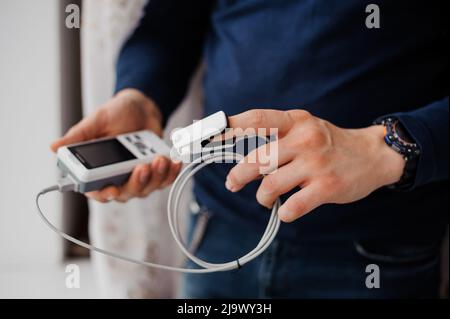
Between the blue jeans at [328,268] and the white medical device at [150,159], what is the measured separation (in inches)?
4.8

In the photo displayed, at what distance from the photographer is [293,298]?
57cm

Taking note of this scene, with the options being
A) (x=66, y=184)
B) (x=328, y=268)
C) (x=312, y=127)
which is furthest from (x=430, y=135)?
(x=66, y=184)

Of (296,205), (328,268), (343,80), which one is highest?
(343,80)

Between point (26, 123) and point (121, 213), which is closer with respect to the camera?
point (26, 123)

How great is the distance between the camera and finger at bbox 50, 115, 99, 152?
481 mm

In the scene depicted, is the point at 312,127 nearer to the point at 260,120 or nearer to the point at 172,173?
the point at 260,120

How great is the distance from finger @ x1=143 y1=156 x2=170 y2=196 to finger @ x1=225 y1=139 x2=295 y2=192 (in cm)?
12

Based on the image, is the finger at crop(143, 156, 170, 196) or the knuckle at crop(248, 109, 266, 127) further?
the finger at crop(143, 156, 170, 196)

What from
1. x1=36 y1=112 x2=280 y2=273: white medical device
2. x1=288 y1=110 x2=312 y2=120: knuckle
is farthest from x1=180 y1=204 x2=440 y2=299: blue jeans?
x1=288 y1=110 x2=312 y2=120: knuckle

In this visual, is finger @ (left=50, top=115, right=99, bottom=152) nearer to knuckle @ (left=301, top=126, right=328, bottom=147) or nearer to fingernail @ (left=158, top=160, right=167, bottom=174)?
fingernail @ (left=158, top=160, right=167, bottom=174)

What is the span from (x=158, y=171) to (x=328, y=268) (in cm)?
27

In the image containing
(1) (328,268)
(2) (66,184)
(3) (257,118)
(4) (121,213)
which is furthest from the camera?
(4) (121,213)

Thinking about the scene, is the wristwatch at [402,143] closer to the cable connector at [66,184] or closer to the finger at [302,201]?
the finger at [302,201]

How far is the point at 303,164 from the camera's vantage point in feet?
1.16
